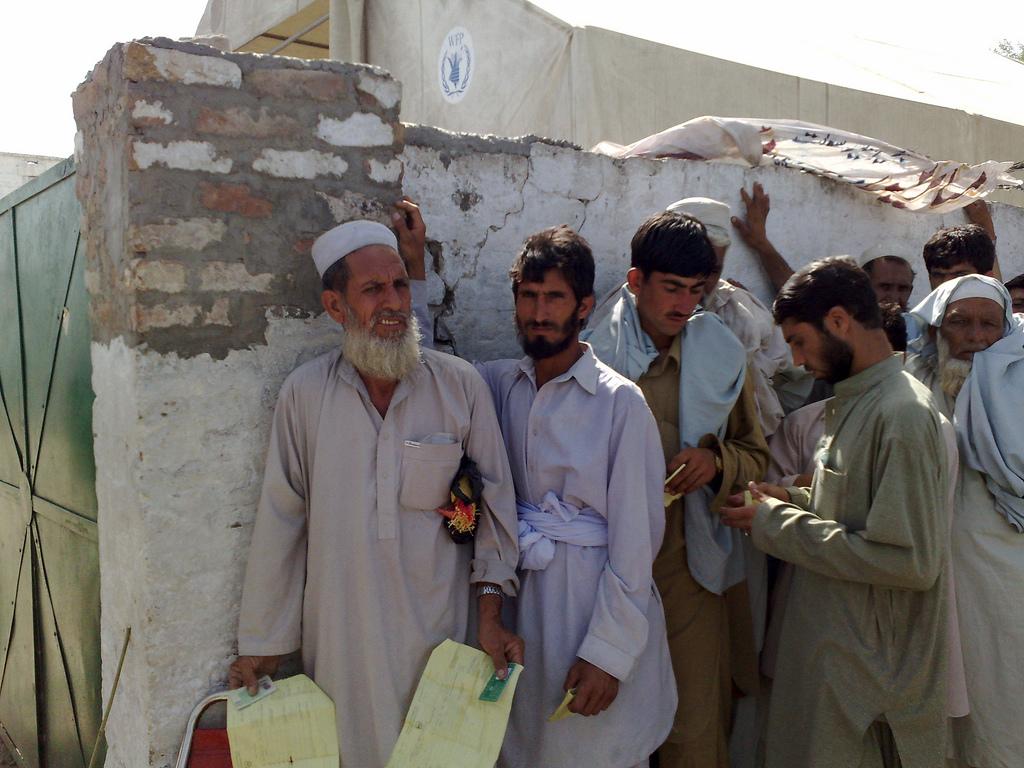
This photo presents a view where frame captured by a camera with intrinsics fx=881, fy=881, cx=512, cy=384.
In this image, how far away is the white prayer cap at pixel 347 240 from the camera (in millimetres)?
2268

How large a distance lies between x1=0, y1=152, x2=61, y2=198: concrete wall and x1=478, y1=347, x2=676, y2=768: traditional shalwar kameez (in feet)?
54.5

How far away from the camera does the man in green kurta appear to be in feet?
7.10

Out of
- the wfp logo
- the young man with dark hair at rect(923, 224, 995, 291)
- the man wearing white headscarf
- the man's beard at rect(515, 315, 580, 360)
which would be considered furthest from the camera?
the wfp logo

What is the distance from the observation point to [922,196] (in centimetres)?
419

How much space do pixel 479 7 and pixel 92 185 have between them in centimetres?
396

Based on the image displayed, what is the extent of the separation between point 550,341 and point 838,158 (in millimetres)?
2568

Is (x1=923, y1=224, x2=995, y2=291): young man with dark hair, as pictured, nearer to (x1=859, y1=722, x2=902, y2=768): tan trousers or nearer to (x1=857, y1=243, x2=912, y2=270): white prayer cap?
(x1=857, y1=243, x2=912, y2=270): white prayer cap

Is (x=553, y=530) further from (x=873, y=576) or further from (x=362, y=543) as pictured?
(x=873, y=576)

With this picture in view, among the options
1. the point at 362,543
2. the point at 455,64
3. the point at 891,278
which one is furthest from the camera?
the point at 455,64

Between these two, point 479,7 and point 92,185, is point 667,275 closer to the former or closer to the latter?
point 92,185

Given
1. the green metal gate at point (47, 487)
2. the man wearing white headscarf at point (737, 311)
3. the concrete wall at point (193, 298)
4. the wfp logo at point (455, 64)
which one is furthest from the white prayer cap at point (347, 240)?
the wfp logo at point (455, 64)

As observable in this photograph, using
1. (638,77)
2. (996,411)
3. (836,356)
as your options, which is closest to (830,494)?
(836,356)

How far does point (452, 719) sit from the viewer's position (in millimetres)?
2238

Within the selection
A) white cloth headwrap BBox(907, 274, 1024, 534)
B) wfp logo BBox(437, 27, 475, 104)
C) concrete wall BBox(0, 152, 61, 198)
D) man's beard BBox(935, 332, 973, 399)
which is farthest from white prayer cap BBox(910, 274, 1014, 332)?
concrete wall BBox(0, 152, 61, 198)
